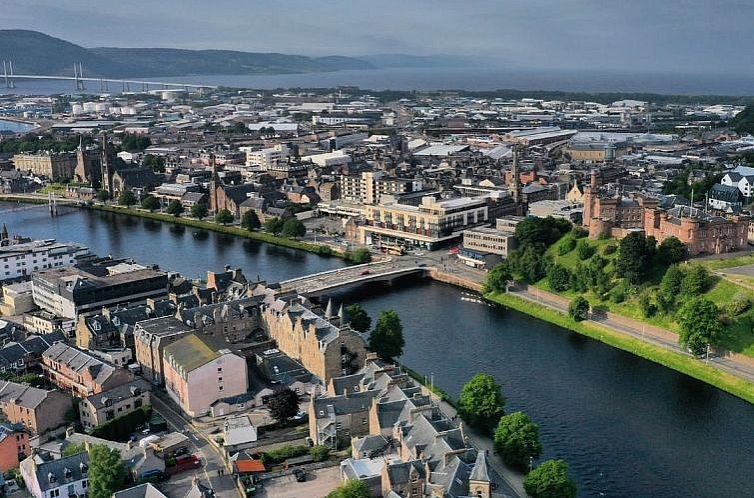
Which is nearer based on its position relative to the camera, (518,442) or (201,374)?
(518,442)

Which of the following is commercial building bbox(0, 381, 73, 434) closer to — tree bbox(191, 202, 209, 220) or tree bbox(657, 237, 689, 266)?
tree bbox(657, 237, 689, 266)

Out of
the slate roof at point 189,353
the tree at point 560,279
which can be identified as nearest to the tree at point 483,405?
the slate roof at point 189,353

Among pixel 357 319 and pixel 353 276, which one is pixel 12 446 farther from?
pixel 353 276

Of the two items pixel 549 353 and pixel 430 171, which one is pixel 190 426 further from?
pixel 430 171

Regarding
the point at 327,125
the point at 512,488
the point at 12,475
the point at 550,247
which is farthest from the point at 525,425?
the point at 327,125

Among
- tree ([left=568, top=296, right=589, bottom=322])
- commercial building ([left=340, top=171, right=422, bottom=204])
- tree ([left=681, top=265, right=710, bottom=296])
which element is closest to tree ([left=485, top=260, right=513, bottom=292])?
tree ([left=568, top=296, right=589, bottom=322])

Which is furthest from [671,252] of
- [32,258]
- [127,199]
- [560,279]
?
[127,199]

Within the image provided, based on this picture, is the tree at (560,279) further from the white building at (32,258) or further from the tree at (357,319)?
the white building at (32,258)
